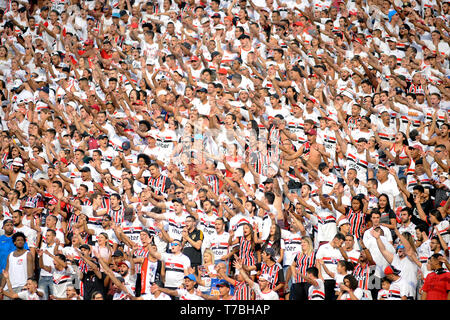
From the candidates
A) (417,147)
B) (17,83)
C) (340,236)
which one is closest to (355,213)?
(340,236)

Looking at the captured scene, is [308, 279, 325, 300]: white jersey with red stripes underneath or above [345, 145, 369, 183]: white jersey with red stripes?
underneath

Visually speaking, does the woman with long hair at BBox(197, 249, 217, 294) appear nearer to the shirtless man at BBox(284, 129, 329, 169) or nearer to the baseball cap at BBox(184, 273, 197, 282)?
the baseball cap at BBox(184, 273, 197, 282)

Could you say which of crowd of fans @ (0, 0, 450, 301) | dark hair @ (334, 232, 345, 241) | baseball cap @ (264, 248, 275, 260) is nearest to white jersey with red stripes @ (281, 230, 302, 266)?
crowd of fans @ (0, 0, 450, 301)

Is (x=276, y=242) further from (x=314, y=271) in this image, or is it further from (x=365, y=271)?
(x=365, y=271)

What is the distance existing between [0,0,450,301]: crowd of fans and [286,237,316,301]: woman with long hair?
0.02 meters

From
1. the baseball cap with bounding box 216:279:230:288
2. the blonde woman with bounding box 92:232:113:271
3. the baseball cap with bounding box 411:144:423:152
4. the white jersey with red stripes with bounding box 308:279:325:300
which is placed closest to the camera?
the white jersey with red stripes with bounding box 308:279:325:300

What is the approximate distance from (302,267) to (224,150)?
8.72ft

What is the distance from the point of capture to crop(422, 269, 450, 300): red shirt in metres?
12.1

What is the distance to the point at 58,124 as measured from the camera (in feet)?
51.2

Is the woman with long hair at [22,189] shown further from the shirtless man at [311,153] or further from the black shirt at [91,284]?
the shirtless man at [311,153]

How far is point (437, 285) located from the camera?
12.1m

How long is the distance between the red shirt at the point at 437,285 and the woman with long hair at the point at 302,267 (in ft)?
5.13
